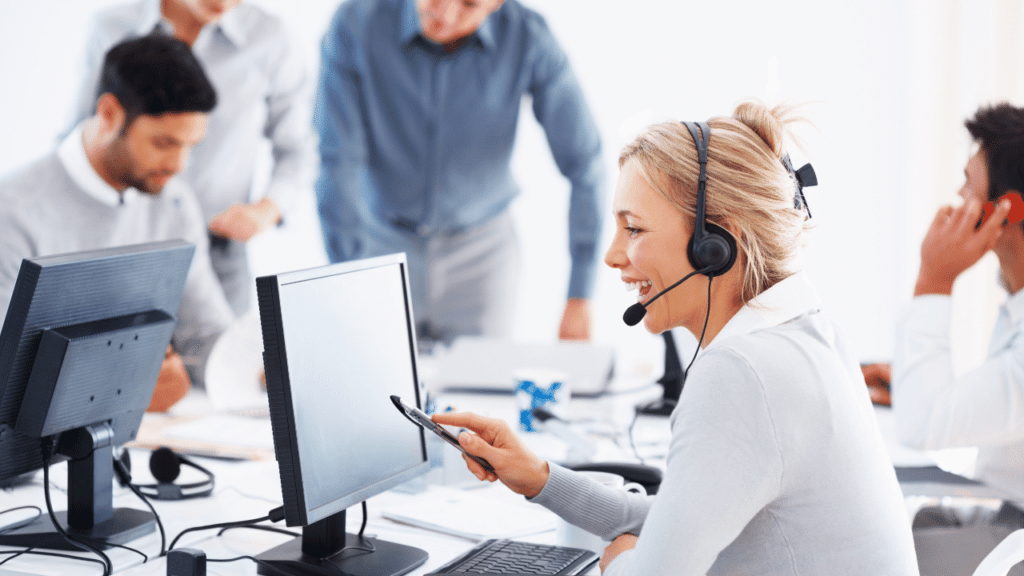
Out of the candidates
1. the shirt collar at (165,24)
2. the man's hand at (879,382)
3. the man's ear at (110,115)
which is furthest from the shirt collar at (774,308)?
the shirt collar at (165,24)

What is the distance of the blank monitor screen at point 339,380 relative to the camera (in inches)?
38.1

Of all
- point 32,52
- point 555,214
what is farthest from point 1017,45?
point 32,52

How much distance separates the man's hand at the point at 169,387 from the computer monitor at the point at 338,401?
863mm

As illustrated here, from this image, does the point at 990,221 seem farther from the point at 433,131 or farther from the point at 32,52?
A: the point at 32,52

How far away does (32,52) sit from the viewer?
338 centimetres

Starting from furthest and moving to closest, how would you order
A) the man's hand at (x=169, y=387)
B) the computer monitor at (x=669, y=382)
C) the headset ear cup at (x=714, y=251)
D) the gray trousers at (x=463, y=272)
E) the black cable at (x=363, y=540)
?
the gray trousers at (x=463, y=272) < the computer monitor at (x=669, y=382) < the man's hand at (x=169, y=387) < the black cable at (x=363, y=540) < the headset ear cup at (x=714, y=251)

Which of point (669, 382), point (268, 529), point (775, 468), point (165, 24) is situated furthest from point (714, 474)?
point (165, 24)

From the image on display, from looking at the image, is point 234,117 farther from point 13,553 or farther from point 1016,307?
point 1016,307

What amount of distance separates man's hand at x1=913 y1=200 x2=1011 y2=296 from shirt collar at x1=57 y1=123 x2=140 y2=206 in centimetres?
196

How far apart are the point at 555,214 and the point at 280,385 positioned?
2.71 m

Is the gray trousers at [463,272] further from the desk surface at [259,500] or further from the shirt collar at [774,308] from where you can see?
the shirt collar at [774,308]

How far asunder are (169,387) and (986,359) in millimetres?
1668

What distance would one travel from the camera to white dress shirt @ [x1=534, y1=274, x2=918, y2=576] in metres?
0.81

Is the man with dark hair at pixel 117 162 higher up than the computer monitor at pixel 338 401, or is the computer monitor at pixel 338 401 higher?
the man with dark hair at pixel 117 162
